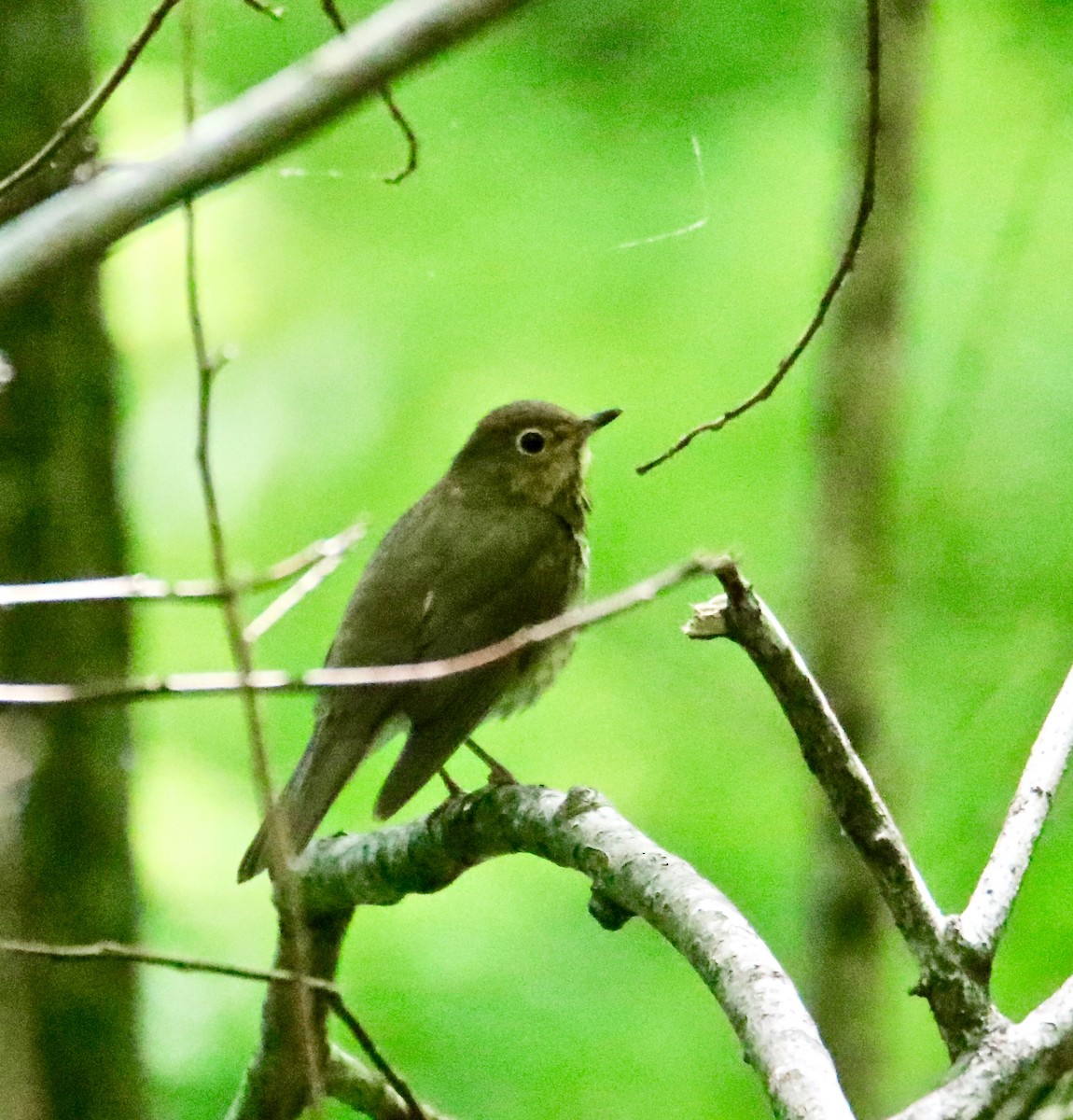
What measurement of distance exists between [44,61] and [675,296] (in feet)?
9.09

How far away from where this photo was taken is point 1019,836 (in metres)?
2.41

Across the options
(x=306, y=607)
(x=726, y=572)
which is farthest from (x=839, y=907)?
(x=726, y=572)

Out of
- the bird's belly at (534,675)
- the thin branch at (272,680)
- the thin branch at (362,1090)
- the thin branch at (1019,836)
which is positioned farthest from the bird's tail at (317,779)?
the thin branch at (1019,836)

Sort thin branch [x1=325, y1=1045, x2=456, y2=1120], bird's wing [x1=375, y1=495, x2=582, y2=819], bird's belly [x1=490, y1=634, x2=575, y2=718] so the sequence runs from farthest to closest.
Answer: bird's belly [x1=490, y1=634, x2=575, y2=718]
bird's wing [x1=375, y1=495, x2=582, y2=819]
thin branch [x1=325, y1=1045, x2=456, y2=1120]

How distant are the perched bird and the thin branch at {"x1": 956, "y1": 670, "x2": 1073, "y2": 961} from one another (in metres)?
1.78

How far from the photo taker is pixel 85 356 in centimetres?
411

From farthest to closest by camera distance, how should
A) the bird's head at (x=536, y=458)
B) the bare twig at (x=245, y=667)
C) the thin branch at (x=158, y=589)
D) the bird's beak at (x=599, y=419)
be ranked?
1. the bird's head at (x=536, y=458)
2. the bird's beak at (x=599, y=419)
3. the thin branch at (x=158, y=589)
4. the bare twig at (x=245, y=667)

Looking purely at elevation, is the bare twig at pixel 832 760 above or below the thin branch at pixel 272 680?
below

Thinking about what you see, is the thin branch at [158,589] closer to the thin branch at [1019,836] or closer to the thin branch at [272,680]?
the thin branch at [272,680]

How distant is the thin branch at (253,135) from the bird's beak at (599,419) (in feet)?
12.3

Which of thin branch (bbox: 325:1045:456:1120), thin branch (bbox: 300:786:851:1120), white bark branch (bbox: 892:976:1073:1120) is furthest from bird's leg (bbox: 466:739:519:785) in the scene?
white bark branch (bbox: 892:976:1073:1120)

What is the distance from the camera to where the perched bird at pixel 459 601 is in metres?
4.18

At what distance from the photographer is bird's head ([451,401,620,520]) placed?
5094 millimetres

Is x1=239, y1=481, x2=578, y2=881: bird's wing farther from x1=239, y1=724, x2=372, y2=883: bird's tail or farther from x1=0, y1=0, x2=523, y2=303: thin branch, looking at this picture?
x1=0, y1=0, x2=523, y2=303: thin branch
